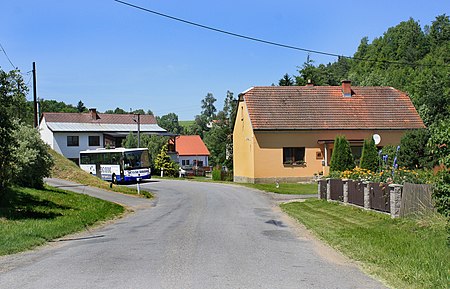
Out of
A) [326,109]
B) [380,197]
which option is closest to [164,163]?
[326,109]

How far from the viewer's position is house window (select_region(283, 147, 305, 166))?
150 ft

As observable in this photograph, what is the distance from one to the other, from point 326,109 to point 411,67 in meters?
31.5

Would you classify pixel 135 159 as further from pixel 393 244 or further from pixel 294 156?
pixel 393 244

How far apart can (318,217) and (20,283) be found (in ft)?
45.1

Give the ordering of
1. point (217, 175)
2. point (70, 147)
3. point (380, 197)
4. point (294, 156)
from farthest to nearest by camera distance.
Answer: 1. point (70, 147)
2. point (217, 175)
3. point (294, 156)
4. point (380, 197)

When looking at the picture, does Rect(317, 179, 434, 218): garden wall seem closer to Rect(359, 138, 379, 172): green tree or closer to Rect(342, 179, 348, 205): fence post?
Rect(342, 179, 348, 205): fence post

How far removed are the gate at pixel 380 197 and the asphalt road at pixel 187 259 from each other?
2.91 m

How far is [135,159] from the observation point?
4966cm

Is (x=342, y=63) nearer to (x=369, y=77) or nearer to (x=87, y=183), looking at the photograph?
(x=369, y=77)

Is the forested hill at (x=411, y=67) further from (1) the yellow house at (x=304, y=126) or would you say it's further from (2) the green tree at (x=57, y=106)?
(2) the green tree at (x=57, y=106)

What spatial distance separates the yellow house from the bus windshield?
9160 mm

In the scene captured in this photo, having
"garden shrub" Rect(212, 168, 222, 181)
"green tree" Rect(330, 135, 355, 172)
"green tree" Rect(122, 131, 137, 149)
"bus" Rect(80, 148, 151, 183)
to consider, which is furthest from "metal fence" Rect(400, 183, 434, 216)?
"green tree" Rect(122, 131, 137, 149)

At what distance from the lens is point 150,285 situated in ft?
27.0

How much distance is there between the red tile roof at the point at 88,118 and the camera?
8019 centimetres
